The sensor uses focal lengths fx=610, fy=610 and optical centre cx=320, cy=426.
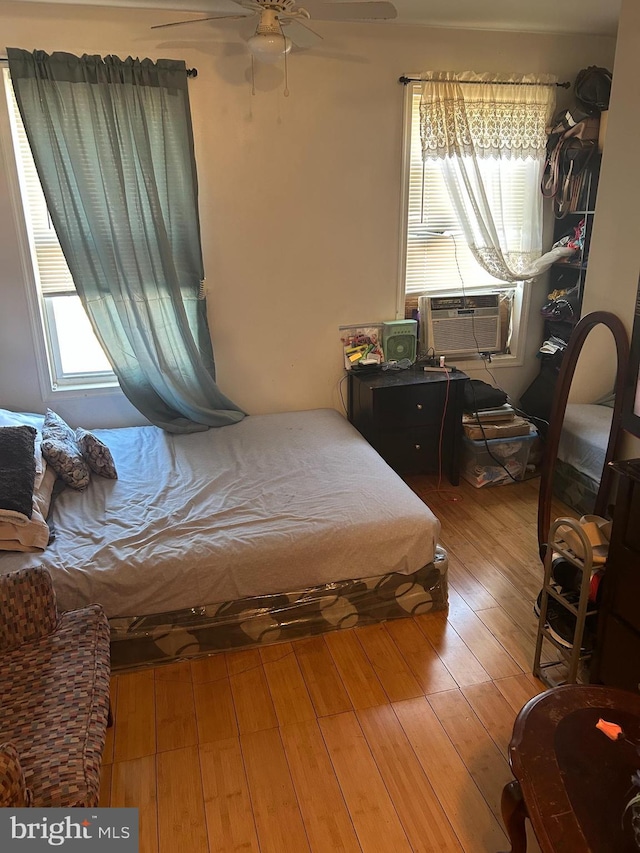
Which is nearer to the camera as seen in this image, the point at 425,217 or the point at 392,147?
the point at 392,147

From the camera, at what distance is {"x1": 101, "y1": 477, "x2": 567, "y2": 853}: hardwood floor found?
1.71 metres

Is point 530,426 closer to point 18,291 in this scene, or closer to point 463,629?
point 463,629

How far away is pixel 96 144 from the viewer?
3.02 m

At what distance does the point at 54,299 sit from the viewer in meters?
3.39

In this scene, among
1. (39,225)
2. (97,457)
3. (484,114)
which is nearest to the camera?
(97,457)

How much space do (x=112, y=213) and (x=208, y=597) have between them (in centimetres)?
202

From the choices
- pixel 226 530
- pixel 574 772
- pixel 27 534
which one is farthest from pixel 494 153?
pixel 574 772

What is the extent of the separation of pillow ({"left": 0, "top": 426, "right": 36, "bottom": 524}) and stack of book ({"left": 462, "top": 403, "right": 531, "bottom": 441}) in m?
2.41

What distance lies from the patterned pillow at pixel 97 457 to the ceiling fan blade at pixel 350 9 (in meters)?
2.03

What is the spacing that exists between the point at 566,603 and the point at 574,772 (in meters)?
0.86

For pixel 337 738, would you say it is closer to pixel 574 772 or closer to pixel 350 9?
pixel 574 772

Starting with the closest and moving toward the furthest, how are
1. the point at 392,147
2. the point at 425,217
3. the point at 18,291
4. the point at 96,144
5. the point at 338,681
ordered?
the point at 338,681 < the point at 96,144 < the point at 18,291 < the point at 392,147 < the point at 425,217

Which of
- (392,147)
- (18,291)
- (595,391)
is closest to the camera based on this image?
(595,391)

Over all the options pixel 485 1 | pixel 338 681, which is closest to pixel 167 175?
pixel 485 1
